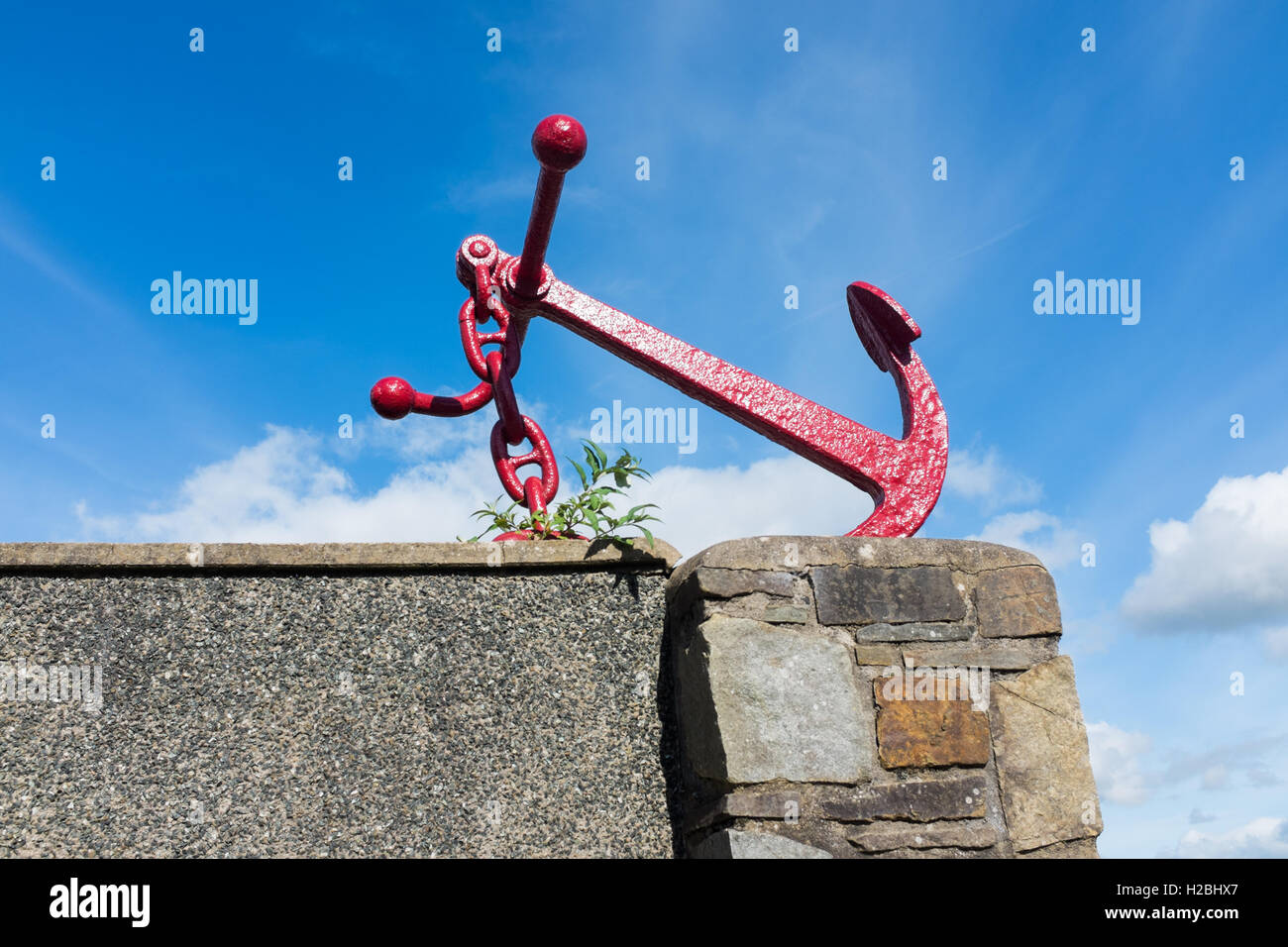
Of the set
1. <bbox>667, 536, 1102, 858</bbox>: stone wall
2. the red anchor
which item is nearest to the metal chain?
the red anchor

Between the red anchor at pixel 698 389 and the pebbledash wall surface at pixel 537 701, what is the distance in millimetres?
387

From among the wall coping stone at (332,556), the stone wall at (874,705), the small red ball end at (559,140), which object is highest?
the small red ball end at (559,140)

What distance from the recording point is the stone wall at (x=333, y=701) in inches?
96.0

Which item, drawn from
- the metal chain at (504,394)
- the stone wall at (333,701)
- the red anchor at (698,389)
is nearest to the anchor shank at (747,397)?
the red anchor at (698,389)

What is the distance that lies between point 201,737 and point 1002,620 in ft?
7.23

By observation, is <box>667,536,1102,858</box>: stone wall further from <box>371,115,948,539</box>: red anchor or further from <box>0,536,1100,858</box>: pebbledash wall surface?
<box>371,115,948,539</box>: red anchor

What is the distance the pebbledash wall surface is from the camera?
7.73ft

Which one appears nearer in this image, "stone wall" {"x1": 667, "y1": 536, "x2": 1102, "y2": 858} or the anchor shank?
"stone wall" {"x1": 667, "y1": 536, "x2": 1102, "y2": 858}

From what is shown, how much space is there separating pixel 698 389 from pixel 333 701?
1.46m

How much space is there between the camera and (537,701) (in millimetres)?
2584

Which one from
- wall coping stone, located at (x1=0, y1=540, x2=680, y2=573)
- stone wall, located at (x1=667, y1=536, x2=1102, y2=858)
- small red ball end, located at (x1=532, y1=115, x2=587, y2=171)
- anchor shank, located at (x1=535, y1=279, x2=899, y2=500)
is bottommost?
stone wall, located at (x1=667, y1=536, x2=1102, y2=858)

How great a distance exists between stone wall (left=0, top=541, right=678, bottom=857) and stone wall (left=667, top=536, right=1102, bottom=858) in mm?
231

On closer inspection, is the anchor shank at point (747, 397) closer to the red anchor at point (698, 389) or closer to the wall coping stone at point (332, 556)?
the red anchor at point (698, 389)
